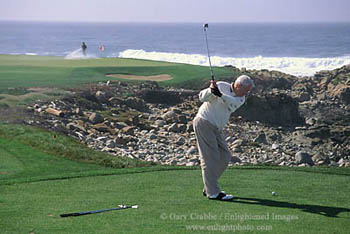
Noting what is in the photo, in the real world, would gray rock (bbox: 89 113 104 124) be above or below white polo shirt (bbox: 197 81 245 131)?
below

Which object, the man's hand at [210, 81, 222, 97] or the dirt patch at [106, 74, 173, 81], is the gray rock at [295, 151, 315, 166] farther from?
the dirt patch at [106, 74, 173, 81]

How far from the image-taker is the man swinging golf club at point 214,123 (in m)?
7.82

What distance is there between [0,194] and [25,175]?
1.76m

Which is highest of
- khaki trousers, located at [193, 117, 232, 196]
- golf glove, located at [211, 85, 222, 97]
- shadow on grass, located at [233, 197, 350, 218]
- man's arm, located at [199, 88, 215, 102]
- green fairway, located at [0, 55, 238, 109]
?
golf glove, located at [211, 85, 222, 97]

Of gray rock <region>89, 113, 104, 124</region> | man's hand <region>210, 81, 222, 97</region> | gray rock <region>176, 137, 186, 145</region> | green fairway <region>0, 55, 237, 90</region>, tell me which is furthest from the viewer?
green fairway <region>0, 55, 237, 90</region>

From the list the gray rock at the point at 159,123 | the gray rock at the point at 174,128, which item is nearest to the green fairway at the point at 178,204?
the gray rock at the point at 174,128

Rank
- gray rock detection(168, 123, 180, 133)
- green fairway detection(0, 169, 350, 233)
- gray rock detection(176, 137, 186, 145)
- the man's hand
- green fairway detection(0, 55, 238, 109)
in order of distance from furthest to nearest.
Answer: green fairway detection(0, 55, 238, 109) → gray rock detection(168, 123, 180, 133) → gray rock detection(176, 137, 186, 145) → the man's hand → green fairway detection(0, 169, 350, 233)

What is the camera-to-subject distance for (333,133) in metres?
22.3

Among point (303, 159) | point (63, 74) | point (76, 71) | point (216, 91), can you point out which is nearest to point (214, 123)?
point (216, 91)

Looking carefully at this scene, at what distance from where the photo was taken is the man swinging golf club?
782cm

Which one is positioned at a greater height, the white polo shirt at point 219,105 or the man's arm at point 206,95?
the man's arm at point 206,95

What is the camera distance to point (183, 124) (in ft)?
71.1

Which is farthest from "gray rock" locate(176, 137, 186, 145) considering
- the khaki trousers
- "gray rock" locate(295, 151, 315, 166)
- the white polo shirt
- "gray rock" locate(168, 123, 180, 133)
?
the white polo shirt

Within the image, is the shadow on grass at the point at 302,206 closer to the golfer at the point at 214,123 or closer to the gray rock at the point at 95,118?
the golfer at the point at 214,123
